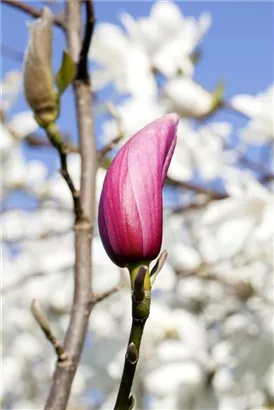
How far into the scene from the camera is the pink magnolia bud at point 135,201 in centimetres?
43

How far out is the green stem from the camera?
400mm

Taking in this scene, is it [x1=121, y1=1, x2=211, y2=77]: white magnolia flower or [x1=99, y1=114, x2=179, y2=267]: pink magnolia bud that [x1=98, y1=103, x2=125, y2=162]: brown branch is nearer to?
[x1=99, y1=114, x2=179, y2=267]: pink magnolia bud

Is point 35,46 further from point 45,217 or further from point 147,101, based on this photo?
point 45,217

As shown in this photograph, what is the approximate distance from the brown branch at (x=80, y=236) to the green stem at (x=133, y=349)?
8.4 inches

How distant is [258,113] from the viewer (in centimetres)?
142

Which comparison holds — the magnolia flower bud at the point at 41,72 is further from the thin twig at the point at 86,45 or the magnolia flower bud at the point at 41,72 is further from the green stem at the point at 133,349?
the green stem at the point at 133,349

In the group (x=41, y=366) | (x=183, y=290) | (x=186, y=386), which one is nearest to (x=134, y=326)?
(x=186, y=386)

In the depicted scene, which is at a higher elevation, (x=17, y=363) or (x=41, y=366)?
(x=17, y=363)

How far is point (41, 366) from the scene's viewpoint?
83.6 inches

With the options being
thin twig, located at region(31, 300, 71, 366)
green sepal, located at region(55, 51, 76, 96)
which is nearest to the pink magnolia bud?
thin twig, located at region(31, 300, 71, 366)

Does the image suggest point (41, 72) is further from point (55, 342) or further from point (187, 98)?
point (187, 98)

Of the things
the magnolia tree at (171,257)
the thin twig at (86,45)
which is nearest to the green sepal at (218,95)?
the magnolia tree at (171,257)

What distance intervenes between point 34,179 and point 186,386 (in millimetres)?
1351

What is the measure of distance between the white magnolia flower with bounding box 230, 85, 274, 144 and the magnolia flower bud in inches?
31.5
